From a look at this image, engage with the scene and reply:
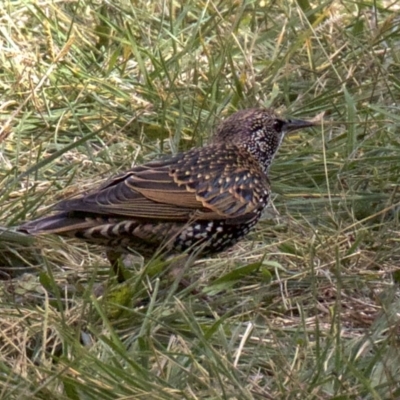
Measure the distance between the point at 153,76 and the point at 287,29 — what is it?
94 cm

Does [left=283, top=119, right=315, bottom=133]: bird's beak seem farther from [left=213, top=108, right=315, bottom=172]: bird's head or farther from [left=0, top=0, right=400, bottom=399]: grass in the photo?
[left=0, top=0, right=400, bottom=399]: grass

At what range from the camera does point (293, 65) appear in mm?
6801

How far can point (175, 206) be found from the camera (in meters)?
5.05

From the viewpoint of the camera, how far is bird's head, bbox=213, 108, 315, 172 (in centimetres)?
561

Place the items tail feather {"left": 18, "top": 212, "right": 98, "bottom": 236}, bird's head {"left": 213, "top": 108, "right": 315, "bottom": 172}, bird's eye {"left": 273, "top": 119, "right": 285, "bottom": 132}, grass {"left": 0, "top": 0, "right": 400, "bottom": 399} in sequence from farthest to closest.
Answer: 1. bird's eye {"left": 273, "top": 119, "right": 285, "bottom": 132}
2. bird's head {"left": 213, "top": 108, "right": 315, "bottom": 172}
3. tail feather {"left": 18, "top": 212, "right": 98, "bottom": 236}
4. grass {"left": 0, "top": 0, "right": 400, "bottom": 399}

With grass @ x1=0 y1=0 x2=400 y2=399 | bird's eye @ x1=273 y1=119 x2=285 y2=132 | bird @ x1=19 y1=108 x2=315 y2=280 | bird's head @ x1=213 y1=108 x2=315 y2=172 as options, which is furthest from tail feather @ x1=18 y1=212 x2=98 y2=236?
bird's eye @ x1=273 y1=119 x2=285 y2=132

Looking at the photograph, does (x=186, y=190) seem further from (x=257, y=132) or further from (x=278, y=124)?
(x=278, y=124)

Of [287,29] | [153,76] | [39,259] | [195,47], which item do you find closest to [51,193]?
[39,259]

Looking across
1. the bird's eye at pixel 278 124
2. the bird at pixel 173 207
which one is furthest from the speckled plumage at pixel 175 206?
the bird's eye at pixel 278 124

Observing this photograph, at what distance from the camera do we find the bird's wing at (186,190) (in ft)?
16.1

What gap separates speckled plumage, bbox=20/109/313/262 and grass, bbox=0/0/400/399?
0.53 ft

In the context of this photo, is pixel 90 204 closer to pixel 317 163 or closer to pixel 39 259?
pixel 39 259

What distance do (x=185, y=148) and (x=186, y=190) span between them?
1.09m

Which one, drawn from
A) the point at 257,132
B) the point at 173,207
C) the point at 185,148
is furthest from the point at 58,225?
the point at 185,148
